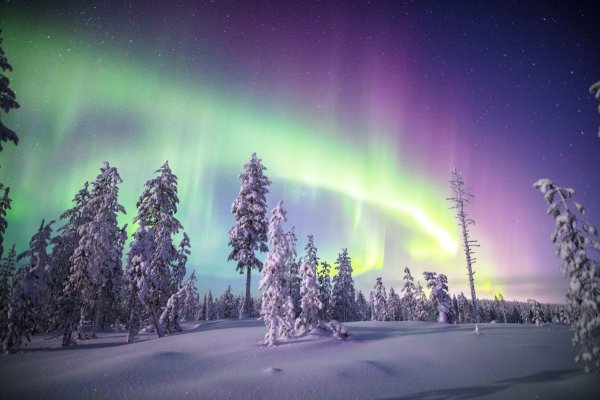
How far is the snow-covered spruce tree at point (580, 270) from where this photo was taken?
442 inches

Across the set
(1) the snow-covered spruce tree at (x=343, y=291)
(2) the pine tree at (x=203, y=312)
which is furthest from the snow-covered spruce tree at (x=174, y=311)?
(2) the pine tree at (x=203, y=312)

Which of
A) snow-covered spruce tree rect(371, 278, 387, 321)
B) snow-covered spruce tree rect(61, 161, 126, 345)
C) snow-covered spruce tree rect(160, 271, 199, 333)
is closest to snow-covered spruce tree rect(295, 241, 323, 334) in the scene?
snow-covered spruce tree rect(160, 271, 199, 333)

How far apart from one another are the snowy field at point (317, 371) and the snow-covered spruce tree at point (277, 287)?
1.28m

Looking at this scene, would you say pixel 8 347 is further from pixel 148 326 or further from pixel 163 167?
pixel 163 167

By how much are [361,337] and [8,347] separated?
24.6 m

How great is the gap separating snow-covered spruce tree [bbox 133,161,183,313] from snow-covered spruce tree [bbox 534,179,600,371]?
2530 cm

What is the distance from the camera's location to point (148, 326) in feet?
98.8

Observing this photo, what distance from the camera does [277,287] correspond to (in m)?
18.0

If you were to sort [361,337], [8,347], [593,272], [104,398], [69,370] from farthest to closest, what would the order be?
1. [8,347]
2. [361,337]
3. [69,370]
4. [593,272]
5. [104,398]

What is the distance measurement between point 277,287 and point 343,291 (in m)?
40.4

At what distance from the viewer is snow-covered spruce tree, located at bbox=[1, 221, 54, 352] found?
2158 cm

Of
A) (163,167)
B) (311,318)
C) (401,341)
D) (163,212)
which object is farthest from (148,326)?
(401,341)

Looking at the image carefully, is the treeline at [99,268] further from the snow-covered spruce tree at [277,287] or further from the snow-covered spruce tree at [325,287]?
the snow-covered spruce tree at [325,287]

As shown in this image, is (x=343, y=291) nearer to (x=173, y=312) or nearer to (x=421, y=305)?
(x=421, y=305)
